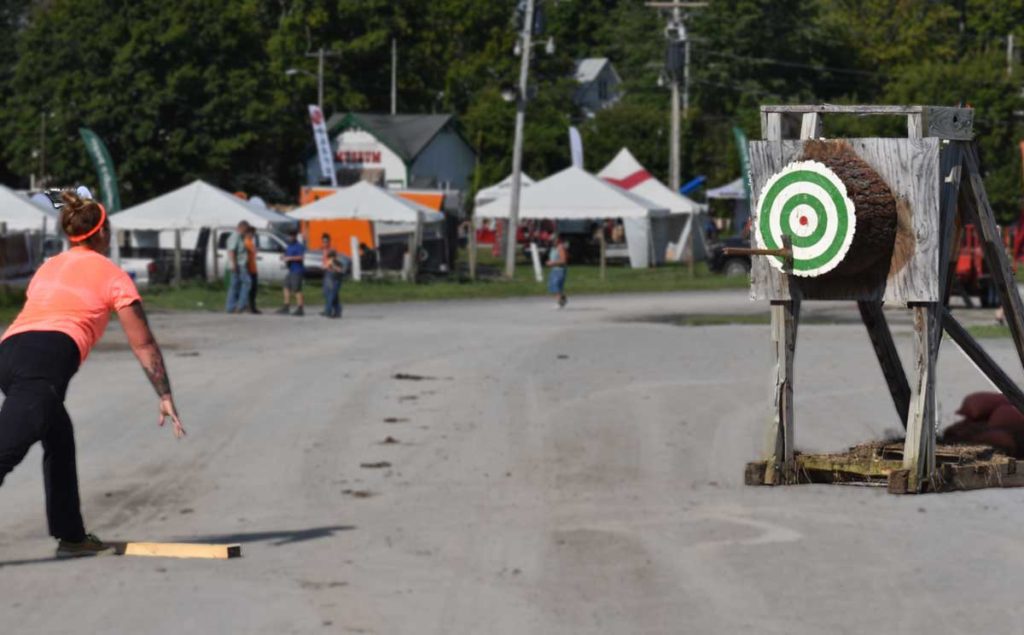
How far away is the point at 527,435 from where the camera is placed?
621 inches

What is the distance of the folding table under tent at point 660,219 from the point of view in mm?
56031

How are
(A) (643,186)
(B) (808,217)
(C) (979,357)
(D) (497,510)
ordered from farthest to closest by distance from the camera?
(A) (643,186) < (D) (497,510) < (C) (979,357) < (B) (808,217)

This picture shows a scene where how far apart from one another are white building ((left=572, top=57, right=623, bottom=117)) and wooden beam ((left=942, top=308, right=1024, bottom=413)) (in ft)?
327

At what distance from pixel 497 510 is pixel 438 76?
89.6 m

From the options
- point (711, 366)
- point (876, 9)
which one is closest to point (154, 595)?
point (711, 366)

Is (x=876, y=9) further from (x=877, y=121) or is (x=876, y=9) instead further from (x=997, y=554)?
(x=997, y=554)

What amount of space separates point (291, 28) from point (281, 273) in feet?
169

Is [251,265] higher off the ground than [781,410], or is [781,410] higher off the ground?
[781,410]

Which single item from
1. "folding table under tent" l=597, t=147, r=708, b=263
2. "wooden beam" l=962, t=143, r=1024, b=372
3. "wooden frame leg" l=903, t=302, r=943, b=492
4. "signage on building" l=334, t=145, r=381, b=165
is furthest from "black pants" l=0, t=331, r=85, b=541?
"signage on building" l=334, t=145, r=381, b=165

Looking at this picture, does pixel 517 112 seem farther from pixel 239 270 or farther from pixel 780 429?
pixel 780 429

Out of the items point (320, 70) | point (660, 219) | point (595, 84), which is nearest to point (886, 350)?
point (660, 219)

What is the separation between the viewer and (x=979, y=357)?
8.25 metres

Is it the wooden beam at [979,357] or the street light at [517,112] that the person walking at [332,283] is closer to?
the street light at [517,112]

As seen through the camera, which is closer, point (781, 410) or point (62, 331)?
point (781, 410)
